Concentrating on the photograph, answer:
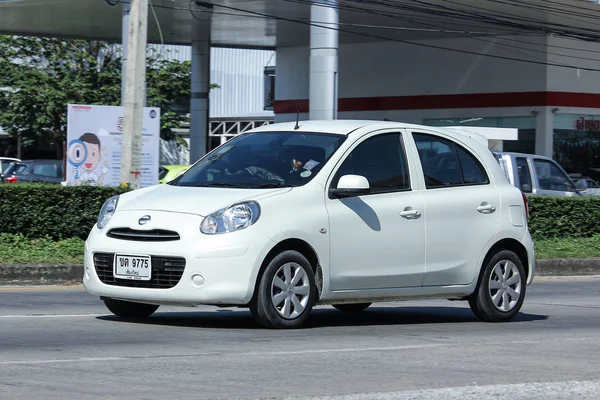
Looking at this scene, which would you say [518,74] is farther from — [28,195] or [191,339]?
[191,339]

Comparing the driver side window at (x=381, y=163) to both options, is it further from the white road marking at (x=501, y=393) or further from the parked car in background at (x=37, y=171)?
the parked car in background at (x=37, y=171)

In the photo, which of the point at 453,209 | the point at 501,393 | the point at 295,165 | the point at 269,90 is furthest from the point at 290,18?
the point at 501,393

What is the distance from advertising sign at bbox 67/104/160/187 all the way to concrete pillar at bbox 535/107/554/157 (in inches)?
675

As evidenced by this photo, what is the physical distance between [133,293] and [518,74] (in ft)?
88.1

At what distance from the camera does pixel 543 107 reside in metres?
33.4

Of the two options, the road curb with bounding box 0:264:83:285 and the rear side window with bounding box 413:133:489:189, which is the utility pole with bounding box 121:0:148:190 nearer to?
the road curb with bounding box 0:264:83:285

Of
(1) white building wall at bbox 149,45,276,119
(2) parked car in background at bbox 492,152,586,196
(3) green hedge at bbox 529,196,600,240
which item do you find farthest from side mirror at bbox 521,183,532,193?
(1) white building wall at bbox 149,45,276,119

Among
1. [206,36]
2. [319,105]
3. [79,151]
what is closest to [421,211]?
[79,151]

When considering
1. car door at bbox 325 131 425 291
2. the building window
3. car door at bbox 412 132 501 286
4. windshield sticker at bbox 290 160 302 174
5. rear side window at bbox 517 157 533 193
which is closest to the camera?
car door at bbox 325 131 425 291

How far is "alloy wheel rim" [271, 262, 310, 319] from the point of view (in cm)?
874

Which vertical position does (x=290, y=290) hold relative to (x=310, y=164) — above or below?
below

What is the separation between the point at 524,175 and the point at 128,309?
40.3 ft

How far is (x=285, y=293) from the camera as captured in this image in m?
8.78

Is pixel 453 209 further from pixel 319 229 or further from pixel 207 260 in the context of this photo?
pixel 207 260
